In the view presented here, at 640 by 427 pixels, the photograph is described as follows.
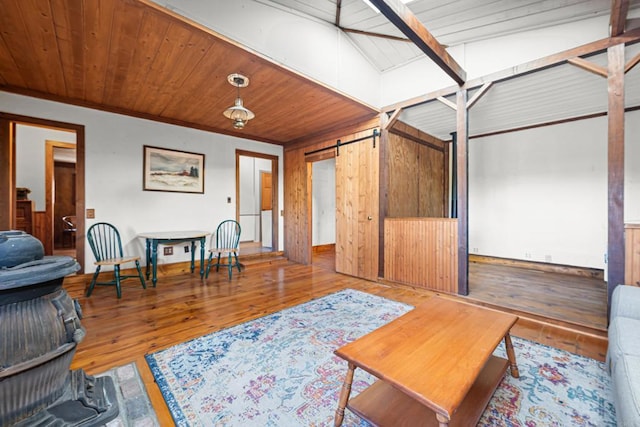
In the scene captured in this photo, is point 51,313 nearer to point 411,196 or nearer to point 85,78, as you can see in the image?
point 85,78

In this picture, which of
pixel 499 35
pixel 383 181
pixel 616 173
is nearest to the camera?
pixel 616 173

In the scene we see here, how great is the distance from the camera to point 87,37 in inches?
86.5

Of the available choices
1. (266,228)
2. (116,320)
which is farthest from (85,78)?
(266,228)

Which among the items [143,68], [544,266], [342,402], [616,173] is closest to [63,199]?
[143,68]

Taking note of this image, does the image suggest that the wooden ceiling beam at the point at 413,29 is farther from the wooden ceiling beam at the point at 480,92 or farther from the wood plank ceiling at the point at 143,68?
the wood plank ceiling at the point at 143,68

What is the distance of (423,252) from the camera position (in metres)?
3.40

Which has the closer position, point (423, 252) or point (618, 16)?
point (618, 16)

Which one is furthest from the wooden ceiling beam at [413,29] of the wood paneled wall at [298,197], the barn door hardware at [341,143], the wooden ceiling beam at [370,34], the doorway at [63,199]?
the doorway at [63,199]

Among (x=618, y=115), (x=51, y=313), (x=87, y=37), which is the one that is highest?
(x=87, y=37)

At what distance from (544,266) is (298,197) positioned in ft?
14.4

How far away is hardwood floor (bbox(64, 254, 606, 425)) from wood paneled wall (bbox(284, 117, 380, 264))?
78cm

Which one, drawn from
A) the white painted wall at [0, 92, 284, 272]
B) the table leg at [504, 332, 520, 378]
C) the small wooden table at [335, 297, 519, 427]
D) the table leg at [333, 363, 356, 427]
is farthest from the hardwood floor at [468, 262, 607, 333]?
the white painted wall at [0, 92, 284, 272]

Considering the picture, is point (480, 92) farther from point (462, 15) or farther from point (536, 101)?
point (536, 101)

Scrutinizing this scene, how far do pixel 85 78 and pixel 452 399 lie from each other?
4172 millimetres
